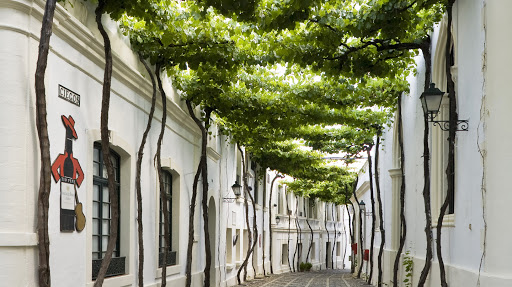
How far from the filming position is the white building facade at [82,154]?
7.52 m

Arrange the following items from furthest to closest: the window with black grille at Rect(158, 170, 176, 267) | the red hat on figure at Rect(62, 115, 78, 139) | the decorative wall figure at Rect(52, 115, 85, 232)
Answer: the window with black grille at Rect(158, 170, 176, 267), the red hat on figure at Rect(62, 115, 78, 139), the decorative wall figure at Rect(52, 115, 85, 232)

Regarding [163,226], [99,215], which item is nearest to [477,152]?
[99,215]

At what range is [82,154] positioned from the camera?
9672mm

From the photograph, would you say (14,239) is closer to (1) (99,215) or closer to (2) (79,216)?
(2) (79,216)

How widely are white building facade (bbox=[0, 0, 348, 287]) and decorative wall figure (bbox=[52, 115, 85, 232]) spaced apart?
0.02 metres

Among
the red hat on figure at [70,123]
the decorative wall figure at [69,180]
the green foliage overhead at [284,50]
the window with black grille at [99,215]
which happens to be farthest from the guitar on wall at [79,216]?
the green foliage overhead at [284,50]

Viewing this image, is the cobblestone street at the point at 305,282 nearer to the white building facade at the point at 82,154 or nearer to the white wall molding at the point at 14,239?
the white building facade at the point at 82,154

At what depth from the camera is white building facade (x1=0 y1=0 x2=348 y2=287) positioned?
752 cm

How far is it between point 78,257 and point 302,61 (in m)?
5.22

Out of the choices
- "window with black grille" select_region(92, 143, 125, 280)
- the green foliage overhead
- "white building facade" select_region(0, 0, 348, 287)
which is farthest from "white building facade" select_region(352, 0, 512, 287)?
"window with black grille" select_region(92, 143, 125, 280)

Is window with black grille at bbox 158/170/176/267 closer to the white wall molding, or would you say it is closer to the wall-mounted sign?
the wall-mounted sign

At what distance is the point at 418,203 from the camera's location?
50.2 ft

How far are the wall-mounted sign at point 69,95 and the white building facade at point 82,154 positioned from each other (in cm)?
1

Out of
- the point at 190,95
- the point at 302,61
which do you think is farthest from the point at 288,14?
the point at 190,95
